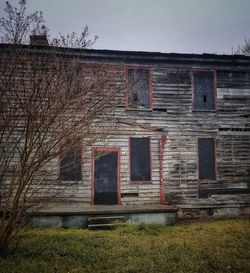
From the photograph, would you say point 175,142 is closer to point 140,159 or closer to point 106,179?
point 140,159

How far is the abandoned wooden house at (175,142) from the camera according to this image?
529 inches

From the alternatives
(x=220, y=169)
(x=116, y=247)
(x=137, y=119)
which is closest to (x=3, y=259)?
(x=116, y=247)

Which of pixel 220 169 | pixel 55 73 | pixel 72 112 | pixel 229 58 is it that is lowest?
pixel 220 169

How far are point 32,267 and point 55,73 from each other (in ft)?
14.0

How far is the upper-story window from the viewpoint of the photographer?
14.0 meters

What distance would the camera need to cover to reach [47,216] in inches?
446

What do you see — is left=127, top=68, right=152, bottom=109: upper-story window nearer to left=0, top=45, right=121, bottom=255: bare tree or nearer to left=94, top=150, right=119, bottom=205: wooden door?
left=94, top=150, right=119, bottom=205: wooden door

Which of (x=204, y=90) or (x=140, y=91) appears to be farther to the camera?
(x=204, y=90)

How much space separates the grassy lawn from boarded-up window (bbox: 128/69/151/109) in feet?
18.3

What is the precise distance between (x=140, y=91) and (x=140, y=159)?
122 inches

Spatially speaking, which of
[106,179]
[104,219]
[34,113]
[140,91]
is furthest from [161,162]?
[34,113]

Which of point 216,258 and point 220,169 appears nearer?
point 216,258

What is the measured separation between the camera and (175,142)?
14000 millimetres

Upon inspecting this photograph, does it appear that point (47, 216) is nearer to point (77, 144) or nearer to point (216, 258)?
point (77, 144)
